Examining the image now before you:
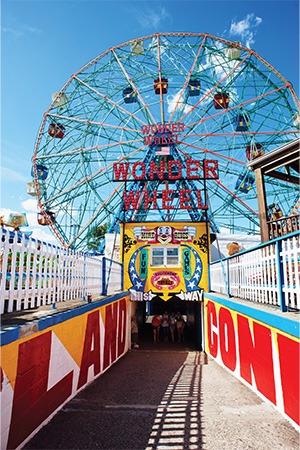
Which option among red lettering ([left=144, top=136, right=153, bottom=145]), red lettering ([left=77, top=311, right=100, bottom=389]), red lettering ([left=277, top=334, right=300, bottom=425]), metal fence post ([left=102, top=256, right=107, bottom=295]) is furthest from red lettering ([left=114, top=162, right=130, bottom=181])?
red lettering ([left=277, top=334, right=300, bottom=425])

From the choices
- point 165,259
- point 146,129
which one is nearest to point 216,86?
point 146,129

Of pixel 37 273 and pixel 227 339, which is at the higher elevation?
pixel 37 273

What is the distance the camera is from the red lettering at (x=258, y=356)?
4254 millimetres

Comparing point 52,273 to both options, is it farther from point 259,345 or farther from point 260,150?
point 260,150

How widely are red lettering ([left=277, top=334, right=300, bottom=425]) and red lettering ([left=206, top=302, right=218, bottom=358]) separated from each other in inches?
199

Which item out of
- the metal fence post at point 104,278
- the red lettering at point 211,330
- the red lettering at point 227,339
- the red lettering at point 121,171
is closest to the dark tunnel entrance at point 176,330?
the red lettering at point 211,330

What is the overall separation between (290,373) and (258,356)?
4.15ft

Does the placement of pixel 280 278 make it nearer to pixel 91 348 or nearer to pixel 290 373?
pixel 290 373

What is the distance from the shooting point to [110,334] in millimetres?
7691

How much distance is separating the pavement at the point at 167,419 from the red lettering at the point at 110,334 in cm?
76

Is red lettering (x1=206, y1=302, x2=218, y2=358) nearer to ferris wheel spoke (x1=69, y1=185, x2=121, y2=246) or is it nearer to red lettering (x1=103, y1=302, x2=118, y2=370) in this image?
red lettering (x1=103, y1=302, x2=118, y2=370)

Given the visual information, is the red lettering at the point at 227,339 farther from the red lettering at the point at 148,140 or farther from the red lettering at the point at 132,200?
the red lettering at the point at 148,140

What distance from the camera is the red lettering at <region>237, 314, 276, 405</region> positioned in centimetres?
425

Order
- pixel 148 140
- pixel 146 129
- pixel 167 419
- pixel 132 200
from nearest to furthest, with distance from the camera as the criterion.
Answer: pixel 167 419 → pixel 132 200 → pixel 148 140 → pixel 146 129
